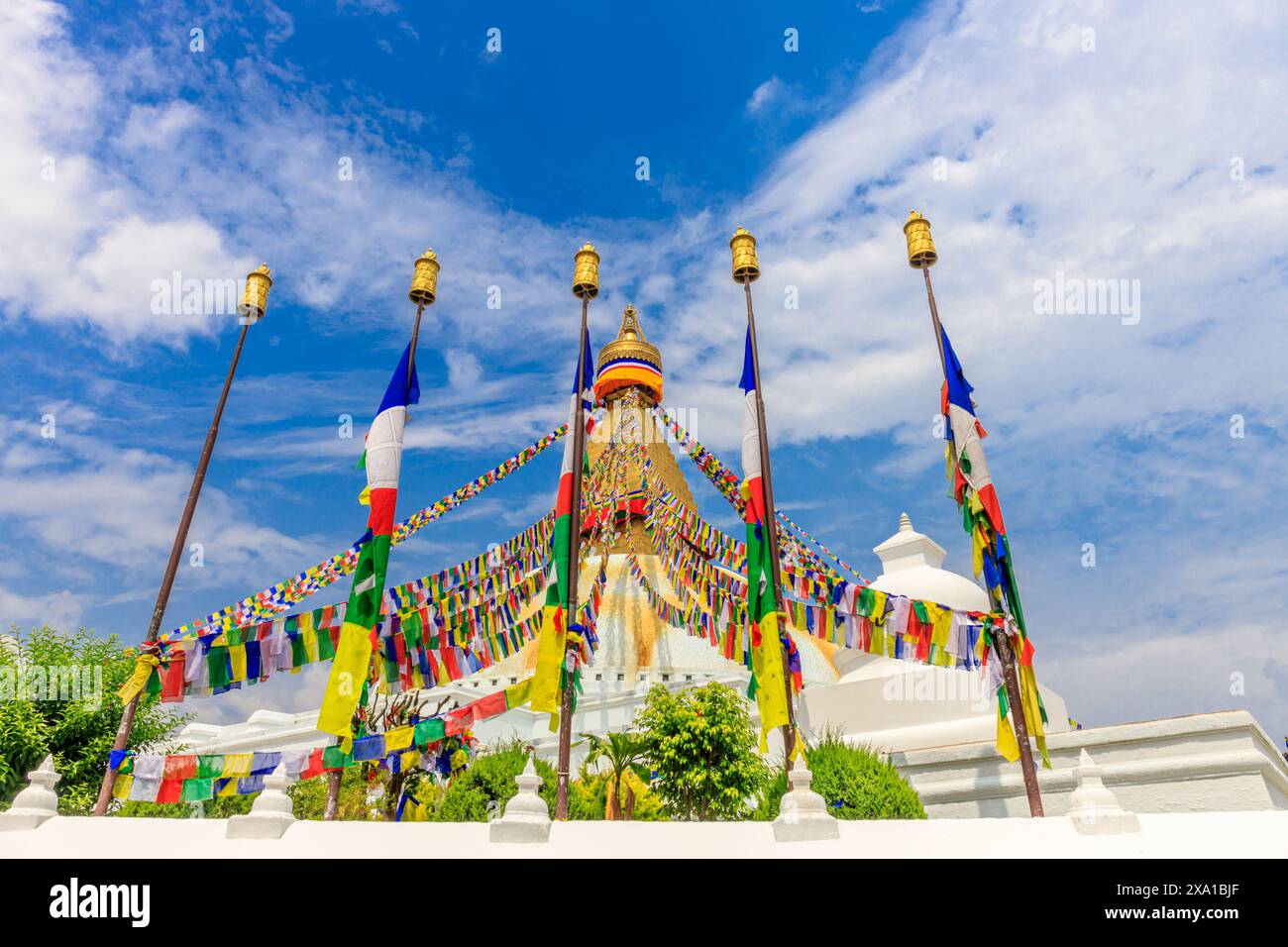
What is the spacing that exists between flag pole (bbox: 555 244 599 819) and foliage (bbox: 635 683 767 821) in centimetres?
302

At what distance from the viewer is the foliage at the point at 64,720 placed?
15.2 metres

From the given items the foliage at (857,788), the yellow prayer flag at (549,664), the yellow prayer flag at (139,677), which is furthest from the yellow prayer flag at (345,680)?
the foliage at (857,788)

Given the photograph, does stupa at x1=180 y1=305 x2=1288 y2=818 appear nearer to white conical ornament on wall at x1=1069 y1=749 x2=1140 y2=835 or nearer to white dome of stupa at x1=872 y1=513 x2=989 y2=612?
white dome of stupa at x1=872 y1=513 x2=989 y2=612

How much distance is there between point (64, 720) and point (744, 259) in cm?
1724

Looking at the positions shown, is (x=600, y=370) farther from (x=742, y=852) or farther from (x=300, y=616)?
(x=742, y=852)

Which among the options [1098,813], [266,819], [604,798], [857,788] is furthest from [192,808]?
[1098,813]

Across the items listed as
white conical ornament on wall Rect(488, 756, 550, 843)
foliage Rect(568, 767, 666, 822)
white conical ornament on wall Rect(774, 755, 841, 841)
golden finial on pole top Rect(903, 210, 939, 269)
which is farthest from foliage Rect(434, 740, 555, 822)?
golden finial on pole top Rect(903, 210, 939, 269)

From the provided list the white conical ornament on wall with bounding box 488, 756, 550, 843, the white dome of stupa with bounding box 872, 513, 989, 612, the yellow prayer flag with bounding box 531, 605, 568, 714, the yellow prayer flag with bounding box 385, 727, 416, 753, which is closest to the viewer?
the white conical ornament on wall with bounding box 488, 756, 550, 843

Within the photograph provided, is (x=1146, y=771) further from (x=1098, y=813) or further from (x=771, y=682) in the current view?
(x=1098, y=813)

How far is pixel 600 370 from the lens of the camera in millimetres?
25859

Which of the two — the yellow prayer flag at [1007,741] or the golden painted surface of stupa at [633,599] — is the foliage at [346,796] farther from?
the yellow prayer flag at [1007,741]

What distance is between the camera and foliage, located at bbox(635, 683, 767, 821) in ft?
47.1

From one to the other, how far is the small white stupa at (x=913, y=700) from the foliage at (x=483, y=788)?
6859 millimetres

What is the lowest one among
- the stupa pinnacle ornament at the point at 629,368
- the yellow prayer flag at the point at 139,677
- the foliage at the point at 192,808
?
the foliage at the point at 192,808
